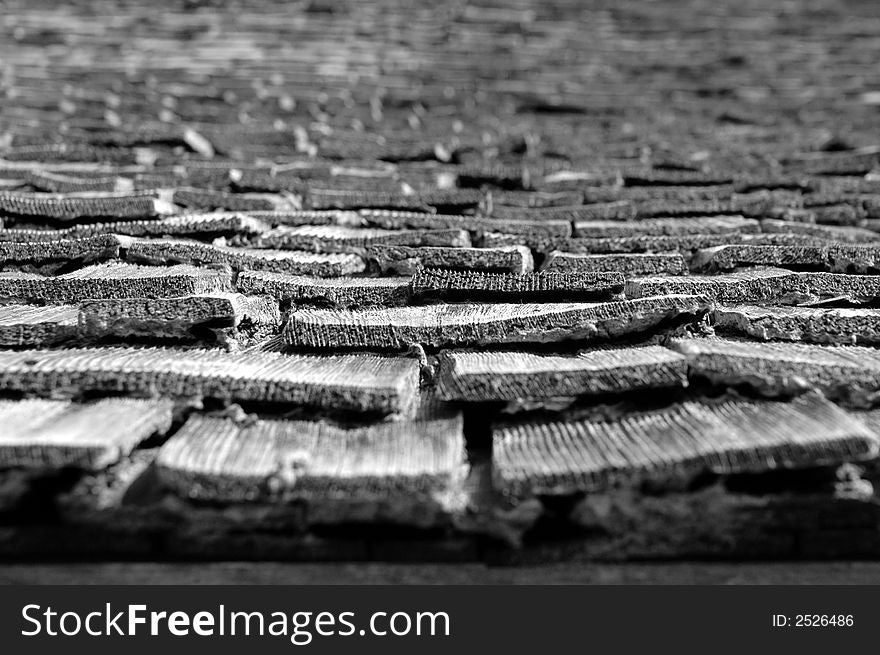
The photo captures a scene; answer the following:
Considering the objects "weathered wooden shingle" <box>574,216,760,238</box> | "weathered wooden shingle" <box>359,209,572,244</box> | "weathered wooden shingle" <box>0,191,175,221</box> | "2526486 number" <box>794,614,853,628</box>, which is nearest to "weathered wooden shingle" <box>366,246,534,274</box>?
"weathered wooden shingle" <box>359,209,572,244</box>

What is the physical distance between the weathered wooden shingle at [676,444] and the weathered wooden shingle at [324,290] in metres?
0.54

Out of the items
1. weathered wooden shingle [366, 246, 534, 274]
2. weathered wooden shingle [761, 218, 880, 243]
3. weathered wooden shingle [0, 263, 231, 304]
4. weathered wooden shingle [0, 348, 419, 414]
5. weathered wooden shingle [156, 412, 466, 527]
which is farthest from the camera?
weathered wooden shingle [761, 218, 880, 243]

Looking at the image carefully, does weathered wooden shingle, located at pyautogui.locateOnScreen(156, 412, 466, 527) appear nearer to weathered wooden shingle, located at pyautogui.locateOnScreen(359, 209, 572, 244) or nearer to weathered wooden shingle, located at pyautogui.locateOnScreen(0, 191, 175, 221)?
weathered wooden shingle, located at pyautogui.locateOnScreen(359, 209, 572, 244)

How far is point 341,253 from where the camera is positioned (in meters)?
1.87

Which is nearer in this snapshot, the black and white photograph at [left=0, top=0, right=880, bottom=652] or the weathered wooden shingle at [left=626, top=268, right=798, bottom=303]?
the black and white photograph at [left=0, top=0, right=880, bottom=652]

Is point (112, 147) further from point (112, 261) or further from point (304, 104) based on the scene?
point (112, 261)

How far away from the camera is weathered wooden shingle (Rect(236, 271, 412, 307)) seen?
1646 mm

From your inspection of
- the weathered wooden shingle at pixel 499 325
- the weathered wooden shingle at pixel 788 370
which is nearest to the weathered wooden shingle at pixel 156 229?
the weathered wooden shingle at pixel 499 325

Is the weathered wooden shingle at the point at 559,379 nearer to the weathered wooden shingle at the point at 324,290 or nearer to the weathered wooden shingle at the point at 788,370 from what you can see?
the weathered wooden shingle at the point at 788,370

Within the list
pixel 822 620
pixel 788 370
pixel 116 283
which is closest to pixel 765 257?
pixel 788 370

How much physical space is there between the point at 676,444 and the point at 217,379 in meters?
0.87

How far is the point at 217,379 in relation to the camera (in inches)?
50.9

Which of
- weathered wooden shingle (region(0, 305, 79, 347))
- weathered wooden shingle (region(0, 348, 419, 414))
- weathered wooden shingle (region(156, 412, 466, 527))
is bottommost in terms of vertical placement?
weathered wooden shingle (region(156, 412, 466, 527))

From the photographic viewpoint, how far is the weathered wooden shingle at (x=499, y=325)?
1.47 m
